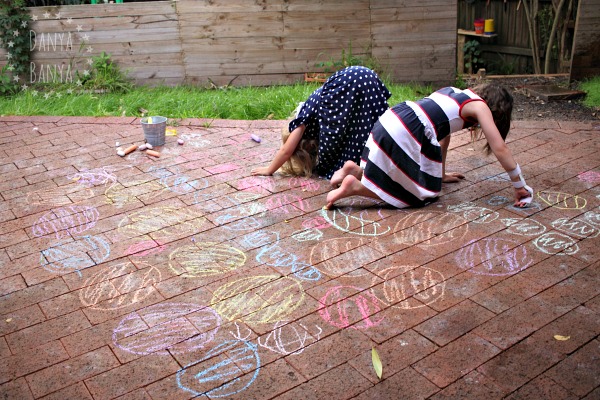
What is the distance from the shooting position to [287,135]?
4.12 m

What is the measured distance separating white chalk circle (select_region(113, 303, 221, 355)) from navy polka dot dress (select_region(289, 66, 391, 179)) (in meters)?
1.64

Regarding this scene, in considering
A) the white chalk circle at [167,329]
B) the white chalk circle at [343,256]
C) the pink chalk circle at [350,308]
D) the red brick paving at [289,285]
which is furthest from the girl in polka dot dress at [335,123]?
the white chalk circle at [167,329]

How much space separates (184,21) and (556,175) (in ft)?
13.6

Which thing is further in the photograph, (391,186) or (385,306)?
(391,186)

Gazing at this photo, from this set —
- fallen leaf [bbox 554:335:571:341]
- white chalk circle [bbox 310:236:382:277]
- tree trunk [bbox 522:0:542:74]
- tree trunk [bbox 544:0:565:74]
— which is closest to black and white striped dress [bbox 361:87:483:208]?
white chalk circle [bbox 310:236:382:277]

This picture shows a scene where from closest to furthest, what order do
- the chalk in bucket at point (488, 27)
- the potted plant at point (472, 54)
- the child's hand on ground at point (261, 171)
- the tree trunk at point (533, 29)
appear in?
the child's hand on ground at point (261, 171)
the tree trunk at point (533, 29)
the chalk in bucket at point (488, 27)
the potted plant at point (472, 54)

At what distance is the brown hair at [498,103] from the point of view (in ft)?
11.4

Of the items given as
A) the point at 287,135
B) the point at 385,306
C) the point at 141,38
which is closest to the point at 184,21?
the point at 141,38

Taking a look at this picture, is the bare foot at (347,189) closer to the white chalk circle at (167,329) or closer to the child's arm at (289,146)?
the child's arm at (289,146)

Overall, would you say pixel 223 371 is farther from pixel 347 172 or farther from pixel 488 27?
pixel 488 27

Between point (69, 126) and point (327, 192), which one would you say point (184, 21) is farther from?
point (327, 192)

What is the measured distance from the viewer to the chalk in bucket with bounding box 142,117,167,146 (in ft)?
15.2

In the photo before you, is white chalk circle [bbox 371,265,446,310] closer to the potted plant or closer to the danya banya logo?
the danya banya logo

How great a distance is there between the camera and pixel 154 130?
467 centimetres
